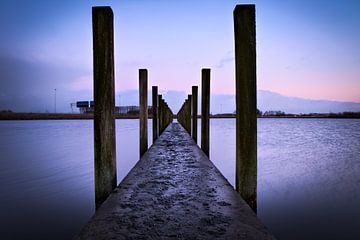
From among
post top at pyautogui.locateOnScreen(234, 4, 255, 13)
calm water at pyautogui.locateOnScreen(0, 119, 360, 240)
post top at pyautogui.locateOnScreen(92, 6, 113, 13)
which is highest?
post top at pyautogui.locateOnScreen(92, 6, 113, 13)

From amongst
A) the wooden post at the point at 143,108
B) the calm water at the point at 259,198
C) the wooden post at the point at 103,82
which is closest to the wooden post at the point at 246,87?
the wooden post at the point at 103,82

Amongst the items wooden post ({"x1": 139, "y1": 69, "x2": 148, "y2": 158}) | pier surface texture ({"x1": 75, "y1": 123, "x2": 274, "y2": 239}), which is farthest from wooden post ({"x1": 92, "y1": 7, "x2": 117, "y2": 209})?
wooden post ({"x1": 139, "y1": 69, "x2": 148, "y2": 158})

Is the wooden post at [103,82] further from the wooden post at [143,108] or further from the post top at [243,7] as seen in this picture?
the wooden post at [143,108]

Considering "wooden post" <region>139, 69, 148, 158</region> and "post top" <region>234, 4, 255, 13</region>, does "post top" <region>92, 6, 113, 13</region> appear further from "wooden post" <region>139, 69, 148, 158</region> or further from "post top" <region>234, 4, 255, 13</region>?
"wooden post" <region>139, 69, 148, 158</region>

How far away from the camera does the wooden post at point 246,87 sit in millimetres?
2721

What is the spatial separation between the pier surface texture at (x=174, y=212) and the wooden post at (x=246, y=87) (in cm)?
40

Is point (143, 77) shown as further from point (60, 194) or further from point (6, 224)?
point (6, 224)

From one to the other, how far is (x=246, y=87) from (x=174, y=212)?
1.38 metres

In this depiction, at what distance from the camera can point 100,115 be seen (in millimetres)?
2873

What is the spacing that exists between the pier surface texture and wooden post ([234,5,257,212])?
398 mm

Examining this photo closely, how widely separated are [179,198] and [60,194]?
397 cm

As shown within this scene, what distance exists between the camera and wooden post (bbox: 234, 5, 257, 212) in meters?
2.72

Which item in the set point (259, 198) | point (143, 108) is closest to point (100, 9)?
point (143, 108)

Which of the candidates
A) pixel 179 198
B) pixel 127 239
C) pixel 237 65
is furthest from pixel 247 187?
pixel 127 239
